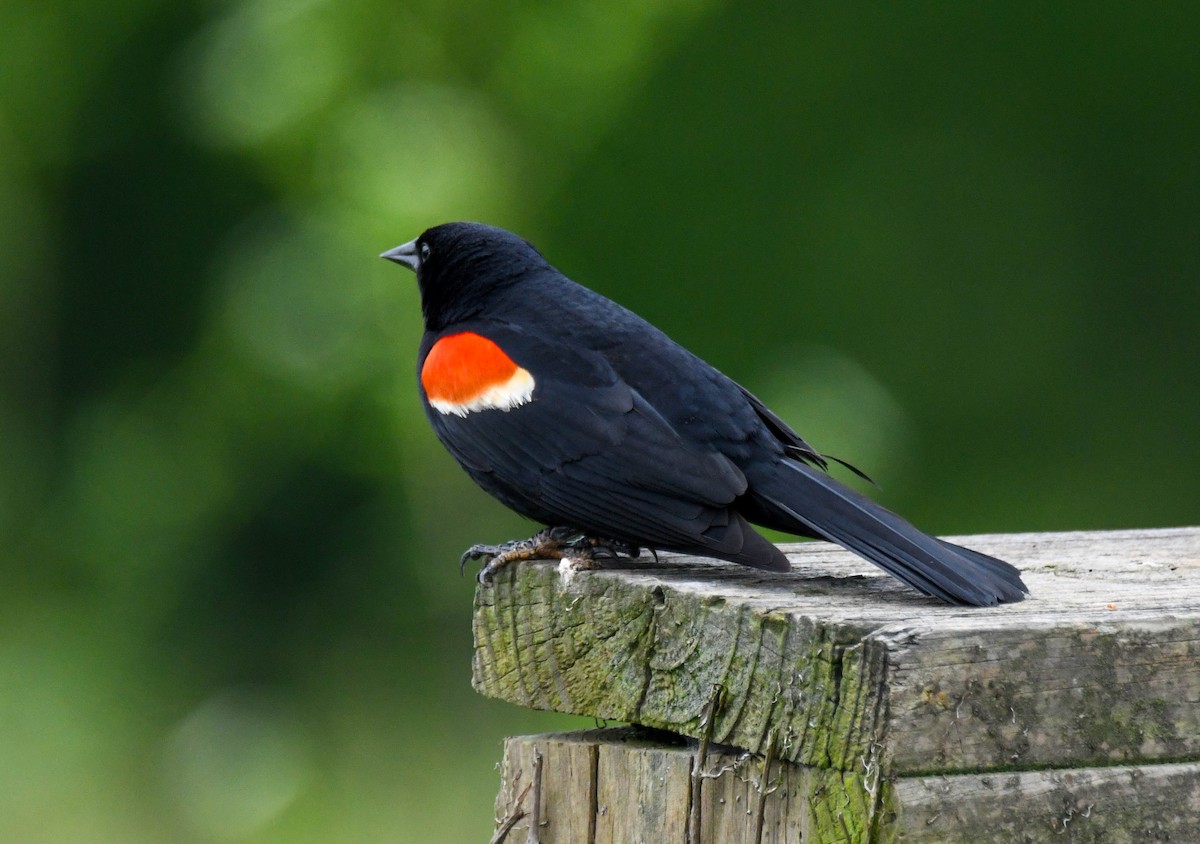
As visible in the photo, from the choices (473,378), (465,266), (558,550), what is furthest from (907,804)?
(465,266)

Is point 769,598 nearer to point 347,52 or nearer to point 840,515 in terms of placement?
point 840,515

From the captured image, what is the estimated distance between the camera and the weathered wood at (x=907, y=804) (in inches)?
50.6

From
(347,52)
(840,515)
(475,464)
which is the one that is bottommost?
(840,515)

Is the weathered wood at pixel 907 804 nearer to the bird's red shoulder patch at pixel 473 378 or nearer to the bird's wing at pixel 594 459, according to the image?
the bird's wing at pixel 594 459

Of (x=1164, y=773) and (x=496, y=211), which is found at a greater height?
(x=496, y=211)

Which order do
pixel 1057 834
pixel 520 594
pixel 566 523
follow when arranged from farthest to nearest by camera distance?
pixel 566 523 → pixel 520 594 → pixel 1057 834

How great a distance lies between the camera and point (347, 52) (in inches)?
203

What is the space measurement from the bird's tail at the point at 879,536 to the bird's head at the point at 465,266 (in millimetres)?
970

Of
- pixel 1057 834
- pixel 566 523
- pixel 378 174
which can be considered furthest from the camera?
pixel 378 174

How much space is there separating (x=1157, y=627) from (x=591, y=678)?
715mm

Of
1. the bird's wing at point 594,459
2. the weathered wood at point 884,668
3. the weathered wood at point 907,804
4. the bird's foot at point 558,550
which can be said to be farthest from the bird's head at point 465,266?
the weathered wood at point 907,804

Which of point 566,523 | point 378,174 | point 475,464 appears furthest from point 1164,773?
point 378,174

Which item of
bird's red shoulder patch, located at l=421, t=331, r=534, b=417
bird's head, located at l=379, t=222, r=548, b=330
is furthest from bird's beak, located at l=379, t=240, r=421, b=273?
bird's red shoulder patch, located at l=421, t=331, r=534, b=417

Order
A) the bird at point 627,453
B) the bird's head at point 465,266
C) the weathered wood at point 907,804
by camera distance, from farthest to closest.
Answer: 1. the bird's head at point 465,266
2. the bird at point 627,453
3. the weathered wood at point 907,804
